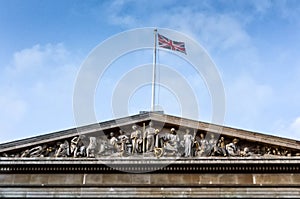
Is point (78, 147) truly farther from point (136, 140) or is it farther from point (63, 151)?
point (136, 140)

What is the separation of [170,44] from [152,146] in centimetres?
430

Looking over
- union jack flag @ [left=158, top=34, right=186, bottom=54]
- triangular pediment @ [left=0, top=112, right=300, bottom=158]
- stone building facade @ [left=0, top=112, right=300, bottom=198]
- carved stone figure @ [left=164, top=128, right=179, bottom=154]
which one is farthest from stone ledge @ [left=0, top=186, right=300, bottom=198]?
union jack flag @ [left=158, top=34, right=186, bottom=54]

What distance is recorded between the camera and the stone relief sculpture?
17109 mm

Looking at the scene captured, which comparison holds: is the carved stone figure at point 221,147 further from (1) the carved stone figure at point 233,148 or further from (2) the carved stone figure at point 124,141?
(2) the carved stone figure at point 124,141

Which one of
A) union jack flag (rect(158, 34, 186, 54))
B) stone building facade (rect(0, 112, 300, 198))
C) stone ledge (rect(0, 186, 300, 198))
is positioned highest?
union jack flag (rect(158, 34, 186, 54))

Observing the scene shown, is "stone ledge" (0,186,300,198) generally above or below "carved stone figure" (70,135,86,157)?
below

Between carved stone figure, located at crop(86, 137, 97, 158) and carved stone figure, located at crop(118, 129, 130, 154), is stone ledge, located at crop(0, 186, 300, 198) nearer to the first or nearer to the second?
carved stone figure, located at crop(86, 137, 97, 158)

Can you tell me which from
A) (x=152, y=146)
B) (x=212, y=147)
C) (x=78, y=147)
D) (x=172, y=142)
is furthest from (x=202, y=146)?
(x=78, y=147)

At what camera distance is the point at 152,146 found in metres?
17.2

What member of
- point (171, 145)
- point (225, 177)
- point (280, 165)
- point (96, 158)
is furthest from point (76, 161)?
point (280, 165)

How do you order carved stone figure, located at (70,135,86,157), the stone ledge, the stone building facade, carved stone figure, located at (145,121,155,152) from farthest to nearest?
carved stone figure, located at (70,135,86,157) < carved stone figure, located at (145,121,155,152) < the stone building facade < the stone ledge

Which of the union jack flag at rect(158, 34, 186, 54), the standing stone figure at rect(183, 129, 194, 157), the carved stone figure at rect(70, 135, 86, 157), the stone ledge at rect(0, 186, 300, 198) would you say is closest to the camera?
the stone ledge at rect(0, 186, 300, 198)

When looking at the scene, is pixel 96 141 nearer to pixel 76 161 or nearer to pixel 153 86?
pixel 76 161

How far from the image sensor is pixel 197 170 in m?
16.9
